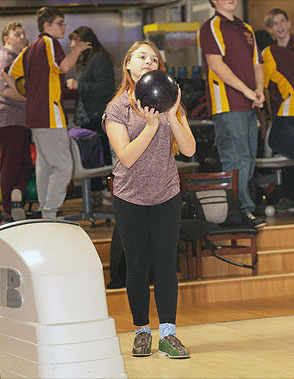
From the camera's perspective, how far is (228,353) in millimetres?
4391

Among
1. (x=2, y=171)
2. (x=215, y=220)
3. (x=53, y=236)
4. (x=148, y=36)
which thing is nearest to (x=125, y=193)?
(x=53, y=236)

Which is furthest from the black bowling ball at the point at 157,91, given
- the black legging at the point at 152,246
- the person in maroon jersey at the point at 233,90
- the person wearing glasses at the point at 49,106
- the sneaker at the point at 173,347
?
the person wearing glasses at the point at 49,106

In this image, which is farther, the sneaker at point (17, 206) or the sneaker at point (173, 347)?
the sneaker at point (17, 206)

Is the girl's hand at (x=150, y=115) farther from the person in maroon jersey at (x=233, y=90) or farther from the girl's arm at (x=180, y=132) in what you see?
the person in maroon jersey at (x=233, y=90)

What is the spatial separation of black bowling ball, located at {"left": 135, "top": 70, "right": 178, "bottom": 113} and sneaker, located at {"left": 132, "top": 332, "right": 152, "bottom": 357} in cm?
109

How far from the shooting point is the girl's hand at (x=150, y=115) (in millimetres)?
3911

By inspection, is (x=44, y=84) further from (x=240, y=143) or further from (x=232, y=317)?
(x=232, y=317)

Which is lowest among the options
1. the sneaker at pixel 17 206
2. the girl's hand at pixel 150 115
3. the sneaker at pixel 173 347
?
the sneaker at pixel 173 347

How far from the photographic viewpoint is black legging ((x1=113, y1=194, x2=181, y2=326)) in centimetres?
416

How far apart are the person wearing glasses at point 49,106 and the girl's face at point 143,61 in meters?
2.43

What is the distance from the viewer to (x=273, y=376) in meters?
3.92

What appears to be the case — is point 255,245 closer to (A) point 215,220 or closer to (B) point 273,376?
(A) point 215,220

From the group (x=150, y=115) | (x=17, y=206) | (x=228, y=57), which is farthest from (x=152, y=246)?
(x=17, y=206)

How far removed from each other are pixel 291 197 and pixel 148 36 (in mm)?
2693
